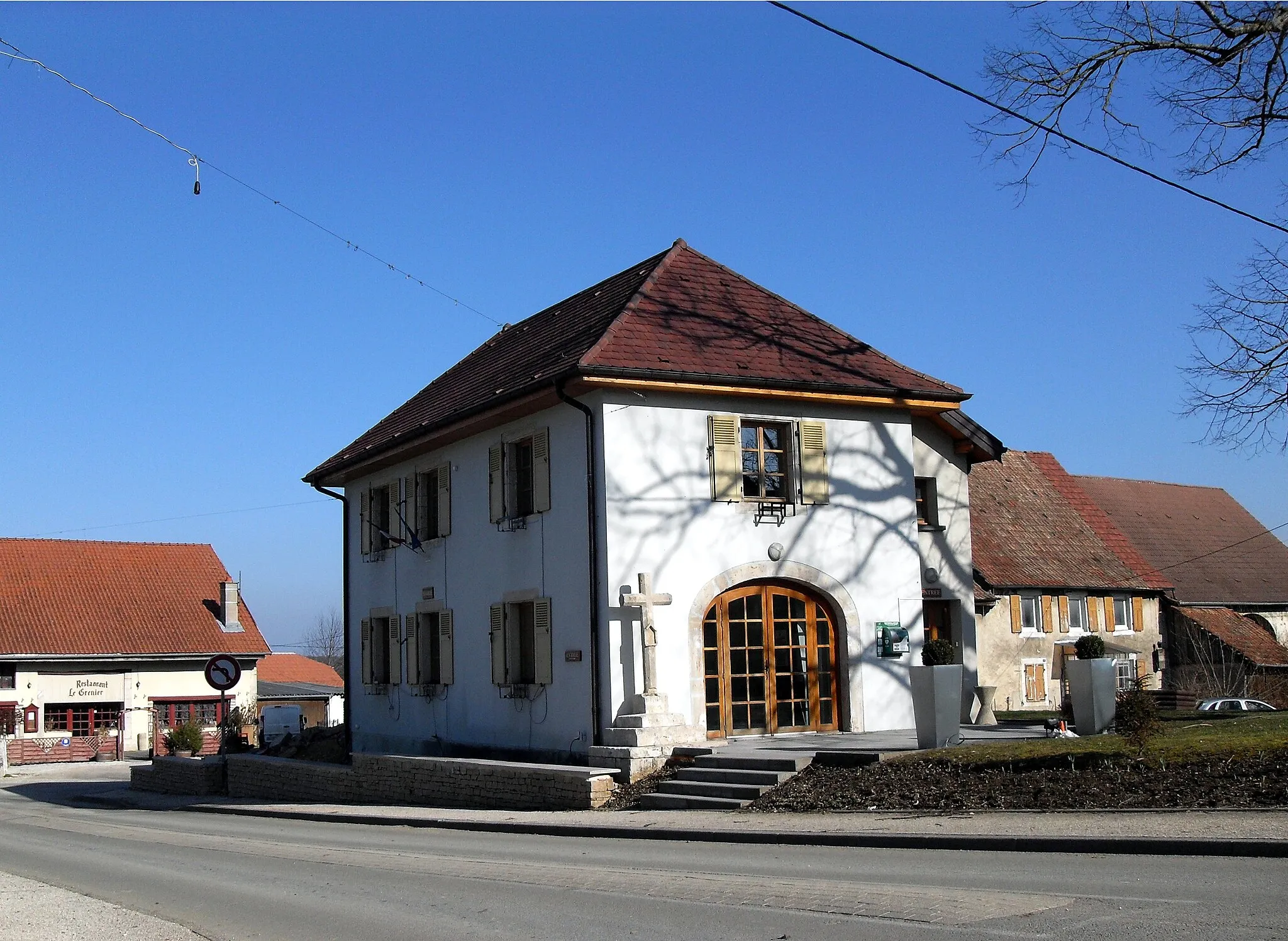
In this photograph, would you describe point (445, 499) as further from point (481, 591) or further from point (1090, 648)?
point (1090, 648)

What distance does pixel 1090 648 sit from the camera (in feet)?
59.0

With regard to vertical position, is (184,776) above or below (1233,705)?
below

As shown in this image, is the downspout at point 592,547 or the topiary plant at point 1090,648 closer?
the topiary plant at point 1090,648

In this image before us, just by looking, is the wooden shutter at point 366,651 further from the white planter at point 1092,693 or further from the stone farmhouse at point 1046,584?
the stone farmhouse at point 1046,584

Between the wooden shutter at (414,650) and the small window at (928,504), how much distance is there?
934 cm

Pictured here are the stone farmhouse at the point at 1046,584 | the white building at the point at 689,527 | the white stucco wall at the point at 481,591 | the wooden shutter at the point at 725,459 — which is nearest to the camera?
the white building at the point at 689,527

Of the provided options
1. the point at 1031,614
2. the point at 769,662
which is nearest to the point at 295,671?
the point at 1031,614

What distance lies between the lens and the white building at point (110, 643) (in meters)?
46.7

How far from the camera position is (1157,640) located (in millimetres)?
41750

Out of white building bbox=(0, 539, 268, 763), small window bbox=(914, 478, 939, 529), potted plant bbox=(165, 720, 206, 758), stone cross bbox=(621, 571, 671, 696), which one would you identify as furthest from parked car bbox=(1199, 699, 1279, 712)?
white building bbox=(0, 539, 268, 763)

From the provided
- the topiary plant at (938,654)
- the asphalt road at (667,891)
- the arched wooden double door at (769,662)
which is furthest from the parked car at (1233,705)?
the asphalt road at (667,891)

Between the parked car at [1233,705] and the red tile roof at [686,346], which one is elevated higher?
the red tile roof at [686,346]

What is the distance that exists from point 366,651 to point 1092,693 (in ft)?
50.2

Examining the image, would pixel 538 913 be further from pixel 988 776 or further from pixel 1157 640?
pixel 1157 640
